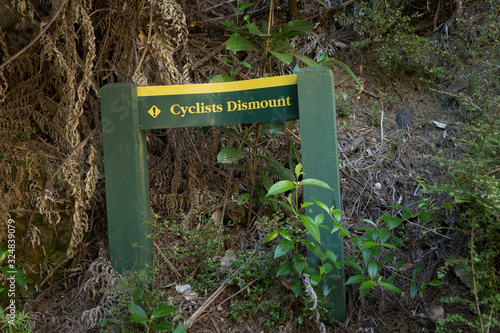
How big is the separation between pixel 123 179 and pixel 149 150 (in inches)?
45.0

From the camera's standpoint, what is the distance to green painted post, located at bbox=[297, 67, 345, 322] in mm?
2521

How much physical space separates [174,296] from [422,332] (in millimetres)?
1674

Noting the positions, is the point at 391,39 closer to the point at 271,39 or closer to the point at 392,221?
the point at 271,39

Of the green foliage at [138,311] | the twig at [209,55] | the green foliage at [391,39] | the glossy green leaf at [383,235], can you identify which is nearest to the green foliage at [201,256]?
the green foliage at [138,311]

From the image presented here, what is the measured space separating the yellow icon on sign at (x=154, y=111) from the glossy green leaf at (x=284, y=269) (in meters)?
1.34

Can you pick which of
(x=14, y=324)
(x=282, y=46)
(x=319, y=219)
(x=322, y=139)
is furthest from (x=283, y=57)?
(x=14, y=324)

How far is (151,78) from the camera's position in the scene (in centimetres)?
369

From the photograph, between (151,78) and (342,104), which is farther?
(342,104)

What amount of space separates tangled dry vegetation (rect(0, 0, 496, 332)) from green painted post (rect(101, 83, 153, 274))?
6.8 inches

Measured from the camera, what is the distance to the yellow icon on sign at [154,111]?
2.67m

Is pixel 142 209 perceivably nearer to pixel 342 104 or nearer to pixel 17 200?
pixel 17 200

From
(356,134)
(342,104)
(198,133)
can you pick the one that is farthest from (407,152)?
(198,133)

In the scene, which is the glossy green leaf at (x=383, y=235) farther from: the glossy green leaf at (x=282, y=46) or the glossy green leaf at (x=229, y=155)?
the glossy green leaf at (x=282, y=46)

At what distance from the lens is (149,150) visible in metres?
3.77
